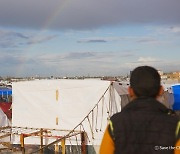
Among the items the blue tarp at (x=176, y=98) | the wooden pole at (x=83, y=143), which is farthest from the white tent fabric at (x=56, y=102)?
the blue tarp at (x=176, y=98)

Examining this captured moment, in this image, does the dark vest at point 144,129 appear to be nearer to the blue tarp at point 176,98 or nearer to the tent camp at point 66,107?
the tent camp at point 66,107

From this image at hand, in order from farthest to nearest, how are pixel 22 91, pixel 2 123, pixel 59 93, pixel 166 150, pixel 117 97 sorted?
pixel 2 123, pixel 22 91, pixel 59 93, pixel 117 97, pixel 166 150

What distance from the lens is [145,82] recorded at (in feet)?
7.66

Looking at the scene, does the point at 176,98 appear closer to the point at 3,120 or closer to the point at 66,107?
the point at 66,107

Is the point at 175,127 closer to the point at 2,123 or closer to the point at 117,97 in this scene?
the point at 117,97

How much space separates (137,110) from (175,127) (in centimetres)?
28

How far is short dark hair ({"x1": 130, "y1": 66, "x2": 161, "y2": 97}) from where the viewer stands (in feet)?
7.66

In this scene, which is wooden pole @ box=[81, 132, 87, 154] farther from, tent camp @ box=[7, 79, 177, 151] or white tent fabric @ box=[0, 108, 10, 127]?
white tent fabric @ box=[0, 108, 10, 127]

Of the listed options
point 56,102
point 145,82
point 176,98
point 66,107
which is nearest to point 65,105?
point 66,107

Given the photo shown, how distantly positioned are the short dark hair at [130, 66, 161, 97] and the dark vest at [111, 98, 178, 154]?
0.17ft

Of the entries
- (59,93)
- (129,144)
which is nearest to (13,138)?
(59,93)

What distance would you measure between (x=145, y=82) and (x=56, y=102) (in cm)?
1003

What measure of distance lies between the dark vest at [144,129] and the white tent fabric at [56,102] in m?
8.79

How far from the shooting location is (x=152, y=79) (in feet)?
7.67
